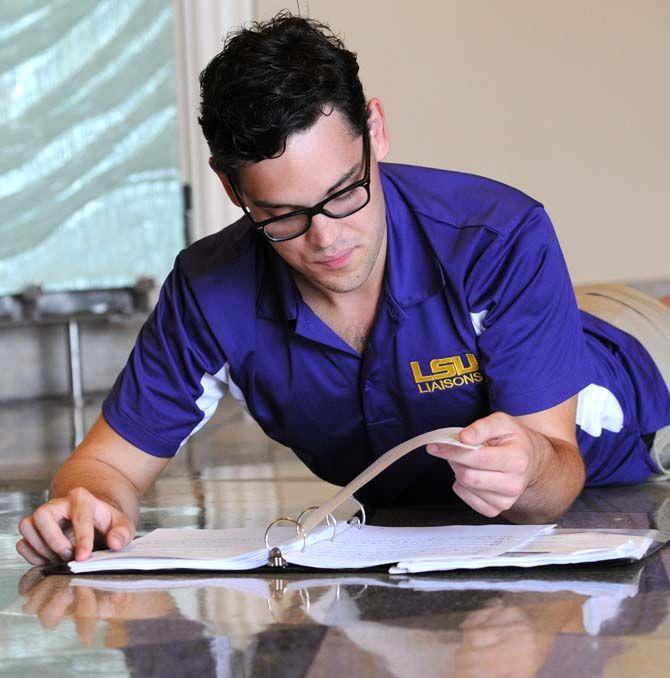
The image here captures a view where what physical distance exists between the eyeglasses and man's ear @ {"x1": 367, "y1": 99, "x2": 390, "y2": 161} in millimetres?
126

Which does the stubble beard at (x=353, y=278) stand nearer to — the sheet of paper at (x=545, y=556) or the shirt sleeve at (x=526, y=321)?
the shirt sleeve at (x=526, y=321)

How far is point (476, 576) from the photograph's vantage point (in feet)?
4.06

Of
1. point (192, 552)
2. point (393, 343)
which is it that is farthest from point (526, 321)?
point (192, 552)

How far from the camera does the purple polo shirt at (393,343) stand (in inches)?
60.5

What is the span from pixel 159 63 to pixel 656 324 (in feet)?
9.20

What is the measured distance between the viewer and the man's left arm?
4.00 ft

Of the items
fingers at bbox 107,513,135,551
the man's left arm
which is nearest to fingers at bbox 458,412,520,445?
the man's left arm

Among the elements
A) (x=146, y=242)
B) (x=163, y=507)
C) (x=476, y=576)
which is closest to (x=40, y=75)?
(x=146, y=242)

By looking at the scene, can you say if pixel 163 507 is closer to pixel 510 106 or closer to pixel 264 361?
pixel 264 361

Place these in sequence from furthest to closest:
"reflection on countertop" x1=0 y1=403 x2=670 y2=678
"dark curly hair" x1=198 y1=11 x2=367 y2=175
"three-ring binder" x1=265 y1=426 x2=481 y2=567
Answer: "dark curly hair" x1=198 y1=11 x2=367 y2=175
"three-ring binder" x1=265 y1=426 x2=481 y2=567
"reflection on countertop" x1=0 y1=403 x2=670 y2=678

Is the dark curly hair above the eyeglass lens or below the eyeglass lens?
above

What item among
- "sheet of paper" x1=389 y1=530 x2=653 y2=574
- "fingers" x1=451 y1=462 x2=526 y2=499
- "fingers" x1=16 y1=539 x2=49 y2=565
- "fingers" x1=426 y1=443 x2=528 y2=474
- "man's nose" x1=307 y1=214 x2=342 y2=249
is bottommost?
"fingers" x1=16 y1=539 x2=49 y2=565

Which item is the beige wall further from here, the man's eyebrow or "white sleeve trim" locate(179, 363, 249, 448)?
the man's eyebrow

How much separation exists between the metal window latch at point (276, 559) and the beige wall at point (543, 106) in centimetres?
320
